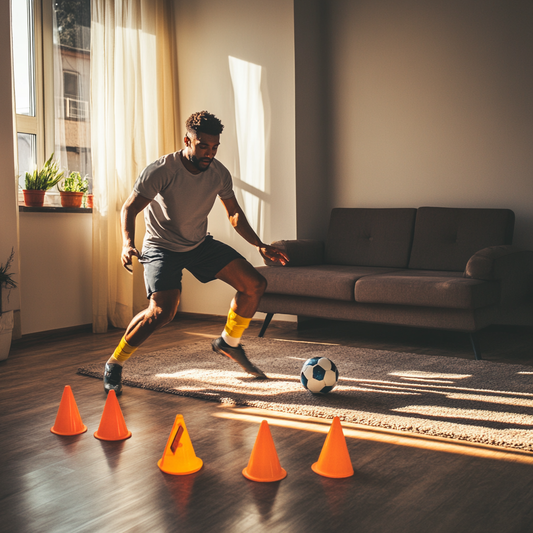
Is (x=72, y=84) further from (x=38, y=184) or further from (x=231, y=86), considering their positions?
(x=231, y=86)

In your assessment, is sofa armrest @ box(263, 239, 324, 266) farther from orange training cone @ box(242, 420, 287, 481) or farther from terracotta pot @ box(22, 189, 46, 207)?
orange training cone @ box(242, 420, 287, 481)

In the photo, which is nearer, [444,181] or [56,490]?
[56,490]

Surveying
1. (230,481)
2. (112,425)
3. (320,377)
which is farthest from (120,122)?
(230,481)

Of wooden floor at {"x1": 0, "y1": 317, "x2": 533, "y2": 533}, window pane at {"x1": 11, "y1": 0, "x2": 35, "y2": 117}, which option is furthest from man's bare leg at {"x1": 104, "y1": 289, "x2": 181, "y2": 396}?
window pane at {"x1": 11, "y1": 0, "x2": 35, "y2": 117}

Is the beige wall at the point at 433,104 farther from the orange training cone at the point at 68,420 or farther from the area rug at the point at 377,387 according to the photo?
the orange training cone at the point at 68,420

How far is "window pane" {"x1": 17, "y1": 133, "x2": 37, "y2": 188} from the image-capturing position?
4223 mm

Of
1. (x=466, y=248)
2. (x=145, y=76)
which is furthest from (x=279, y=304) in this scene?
(x=145, y=76)

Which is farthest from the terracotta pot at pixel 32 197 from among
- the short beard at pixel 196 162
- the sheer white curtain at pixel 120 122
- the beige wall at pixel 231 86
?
the short beard at pixel 196 162

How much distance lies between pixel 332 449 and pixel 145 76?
12.3 feet

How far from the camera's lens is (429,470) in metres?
1.84

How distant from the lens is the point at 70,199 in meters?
4.32

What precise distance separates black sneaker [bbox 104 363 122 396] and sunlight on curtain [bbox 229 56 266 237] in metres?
2.19

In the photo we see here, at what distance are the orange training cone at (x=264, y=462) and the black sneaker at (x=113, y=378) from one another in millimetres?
1122

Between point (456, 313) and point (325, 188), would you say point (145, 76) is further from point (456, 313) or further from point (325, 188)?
point (456, 313)
